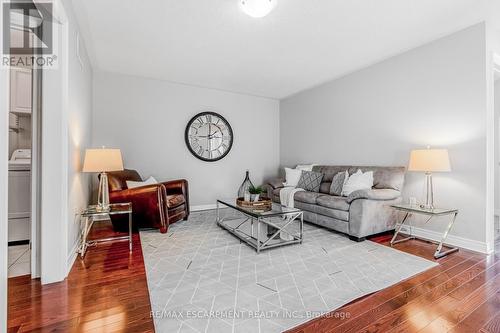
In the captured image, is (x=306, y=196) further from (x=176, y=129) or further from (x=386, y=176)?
(x=176, y=129)

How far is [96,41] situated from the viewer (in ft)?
9.98

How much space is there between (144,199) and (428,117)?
3708mm

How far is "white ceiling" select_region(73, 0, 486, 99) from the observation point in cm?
233

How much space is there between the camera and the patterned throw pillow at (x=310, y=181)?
13.1 ft

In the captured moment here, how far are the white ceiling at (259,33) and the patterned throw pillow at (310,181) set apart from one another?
66.7 inches

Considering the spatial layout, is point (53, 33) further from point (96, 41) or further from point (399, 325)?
point (399, 325)

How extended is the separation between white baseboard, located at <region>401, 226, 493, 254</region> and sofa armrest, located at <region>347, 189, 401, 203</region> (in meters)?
0.54

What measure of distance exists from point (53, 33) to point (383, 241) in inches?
152

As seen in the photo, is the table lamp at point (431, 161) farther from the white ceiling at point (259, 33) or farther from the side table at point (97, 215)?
the side table at point (97, 215)

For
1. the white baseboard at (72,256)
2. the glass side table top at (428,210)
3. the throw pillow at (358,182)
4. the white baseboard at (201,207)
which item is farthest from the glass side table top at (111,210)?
the glass side table top at (428,210)

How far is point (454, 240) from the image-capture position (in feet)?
9.23

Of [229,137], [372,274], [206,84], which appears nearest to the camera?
[372,274]

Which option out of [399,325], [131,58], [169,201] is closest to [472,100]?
[399,325]

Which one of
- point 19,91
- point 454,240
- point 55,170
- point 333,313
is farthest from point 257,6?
point 454,240
